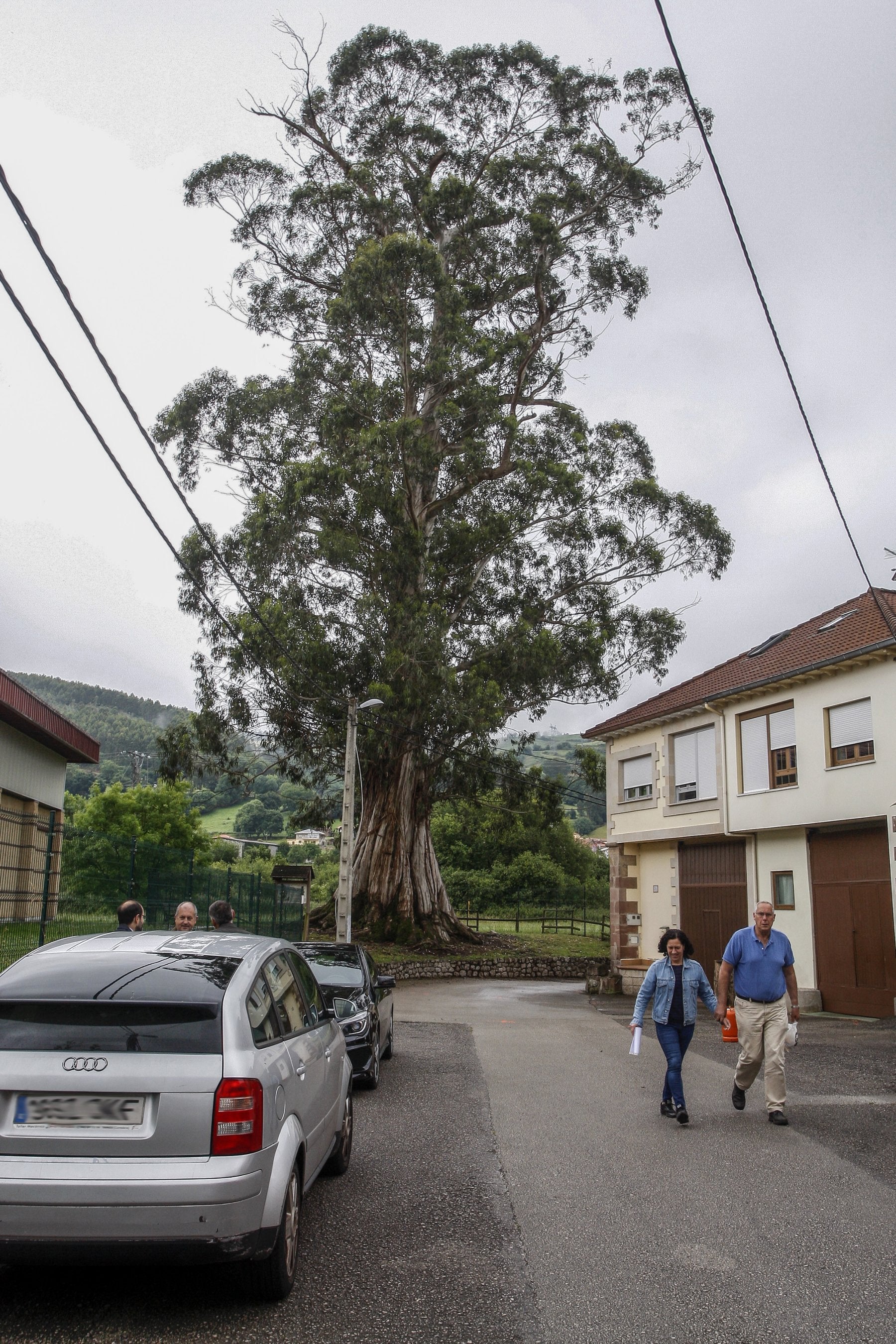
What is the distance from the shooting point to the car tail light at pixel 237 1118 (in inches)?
160

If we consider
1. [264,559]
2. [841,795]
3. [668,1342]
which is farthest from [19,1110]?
[264,559]

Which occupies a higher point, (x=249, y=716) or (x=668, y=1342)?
(x=249, y=716)

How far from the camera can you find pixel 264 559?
28547 millimetres

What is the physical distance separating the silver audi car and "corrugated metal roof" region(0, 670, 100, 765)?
12.5 metres

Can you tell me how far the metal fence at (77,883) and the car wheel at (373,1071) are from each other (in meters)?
3.06

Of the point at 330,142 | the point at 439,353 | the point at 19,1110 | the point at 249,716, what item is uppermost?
the point at 330,142

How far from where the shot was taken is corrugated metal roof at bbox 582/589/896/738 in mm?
19266

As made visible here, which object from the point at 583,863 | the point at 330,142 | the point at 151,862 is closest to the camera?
the point at 151,862

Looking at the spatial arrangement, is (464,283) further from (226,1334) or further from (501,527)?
(226,1334)

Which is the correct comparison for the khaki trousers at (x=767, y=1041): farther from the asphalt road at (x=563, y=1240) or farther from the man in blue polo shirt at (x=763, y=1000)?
the asphalt road at (x=563, y=1240)

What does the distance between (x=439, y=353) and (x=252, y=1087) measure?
27.1 m

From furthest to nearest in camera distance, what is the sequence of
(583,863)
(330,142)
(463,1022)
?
(583,863), (330,142), (463,1022)

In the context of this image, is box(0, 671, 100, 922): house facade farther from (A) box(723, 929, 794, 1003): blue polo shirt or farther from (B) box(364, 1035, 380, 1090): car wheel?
(A) box(723, 929, 794, 1003): blue polo shirt

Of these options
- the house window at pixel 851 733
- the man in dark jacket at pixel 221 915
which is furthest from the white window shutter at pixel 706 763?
the man in dark jacket at pixel 221 915
